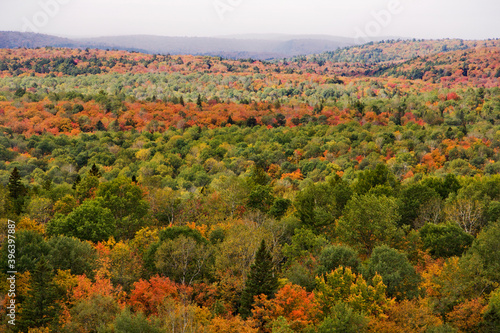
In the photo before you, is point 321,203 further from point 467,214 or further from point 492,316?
point 492,316

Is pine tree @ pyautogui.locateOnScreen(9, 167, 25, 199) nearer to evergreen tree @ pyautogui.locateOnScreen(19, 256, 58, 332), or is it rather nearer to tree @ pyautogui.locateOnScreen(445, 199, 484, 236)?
evergreen tree @ pyautogui.locateOnScreen(19, 256, 58, 332)

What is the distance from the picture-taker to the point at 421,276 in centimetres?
3819

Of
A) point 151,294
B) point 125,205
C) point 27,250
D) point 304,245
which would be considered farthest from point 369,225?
point 27,250

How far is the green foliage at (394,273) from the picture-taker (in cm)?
3531

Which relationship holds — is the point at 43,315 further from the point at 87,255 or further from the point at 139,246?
the point at 139,246

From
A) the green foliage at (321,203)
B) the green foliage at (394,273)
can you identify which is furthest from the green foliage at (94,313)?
the green foliage at (321,203)

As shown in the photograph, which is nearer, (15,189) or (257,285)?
(257,285)

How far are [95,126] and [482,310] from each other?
151239 millimetres

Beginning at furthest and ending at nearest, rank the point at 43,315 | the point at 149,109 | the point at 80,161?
the point at 149,109, the point at 80,161, the point at 43,315

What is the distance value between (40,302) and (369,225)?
101 ft

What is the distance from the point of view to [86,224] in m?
45.0

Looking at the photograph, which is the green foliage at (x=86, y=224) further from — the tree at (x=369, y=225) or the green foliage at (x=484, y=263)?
the green foliage at (x=484, y=263)

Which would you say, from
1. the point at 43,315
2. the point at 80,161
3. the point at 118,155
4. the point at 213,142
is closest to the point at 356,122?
the point at 213,142

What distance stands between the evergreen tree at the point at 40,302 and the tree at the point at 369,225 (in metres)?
28.2
